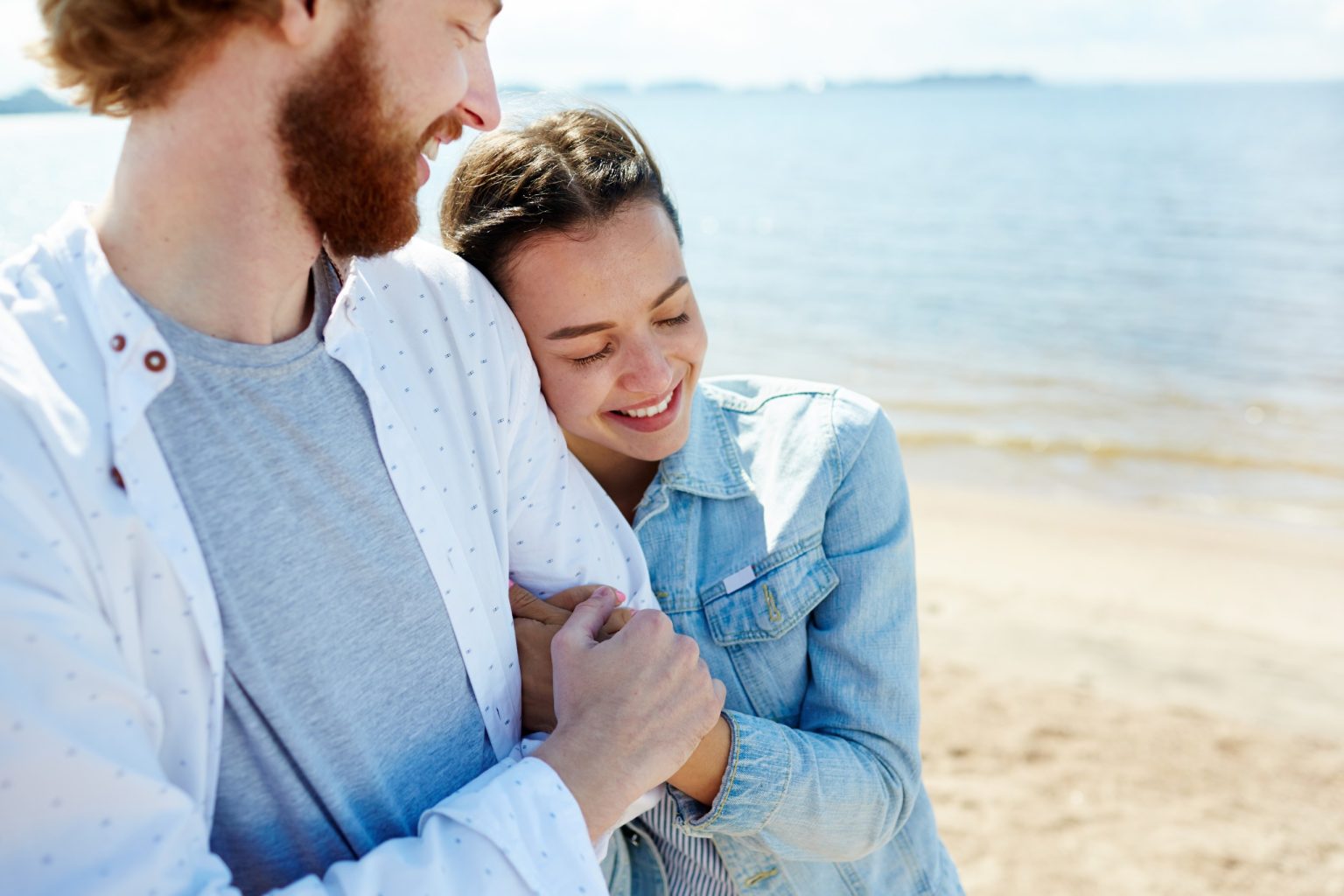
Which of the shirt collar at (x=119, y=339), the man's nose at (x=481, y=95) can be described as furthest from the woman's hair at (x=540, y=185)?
A: the shirt collar at (x=119, y=339)

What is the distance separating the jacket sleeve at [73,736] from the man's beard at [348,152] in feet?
1.54

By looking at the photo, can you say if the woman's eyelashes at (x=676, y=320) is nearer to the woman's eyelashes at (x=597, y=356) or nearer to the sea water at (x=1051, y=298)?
the woman's eyelashes at (x=597, y=356)

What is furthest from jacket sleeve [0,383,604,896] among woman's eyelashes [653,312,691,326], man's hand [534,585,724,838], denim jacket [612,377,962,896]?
woman's eyelashes [653,312,691,326]

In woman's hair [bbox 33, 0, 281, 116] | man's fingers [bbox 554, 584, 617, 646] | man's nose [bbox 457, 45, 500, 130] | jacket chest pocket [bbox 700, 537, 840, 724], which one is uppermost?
woman's hair [bbox 33, 0, 281, 116]

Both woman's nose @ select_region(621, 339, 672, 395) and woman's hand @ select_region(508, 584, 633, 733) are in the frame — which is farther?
woman's nose @ select_region(621, 339, 672, 395)

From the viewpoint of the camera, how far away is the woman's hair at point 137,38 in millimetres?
1385

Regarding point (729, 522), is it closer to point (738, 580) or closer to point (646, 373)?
point (738, 580)

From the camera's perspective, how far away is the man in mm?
1186

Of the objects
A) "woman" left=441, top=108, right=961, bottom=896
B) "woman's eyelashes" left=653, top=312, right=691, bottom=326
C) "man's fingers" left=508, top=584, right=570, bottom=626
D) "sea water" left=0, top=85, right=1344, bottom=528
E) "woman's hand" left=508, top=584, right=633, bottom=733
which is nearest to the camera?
"woman's hand" left=508, top=584, right=633, bottom=733

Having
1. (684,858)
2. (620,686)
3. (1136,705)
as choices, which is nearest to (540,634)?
(620,686)

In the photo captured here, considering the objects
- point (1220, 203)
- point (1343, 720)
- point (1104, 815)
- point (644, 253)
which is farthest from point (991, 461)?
point (1220, 203)

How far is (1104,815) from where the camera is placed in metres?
4.12

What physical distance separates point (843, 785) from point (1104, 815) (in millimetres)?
2604

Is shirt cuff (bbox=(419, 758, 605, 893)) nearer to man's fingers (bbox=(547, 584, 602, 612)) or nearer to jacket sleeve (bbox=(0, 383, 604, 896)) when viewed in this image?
jacket sleeve (bbox=(0, 383, 604, 896))
